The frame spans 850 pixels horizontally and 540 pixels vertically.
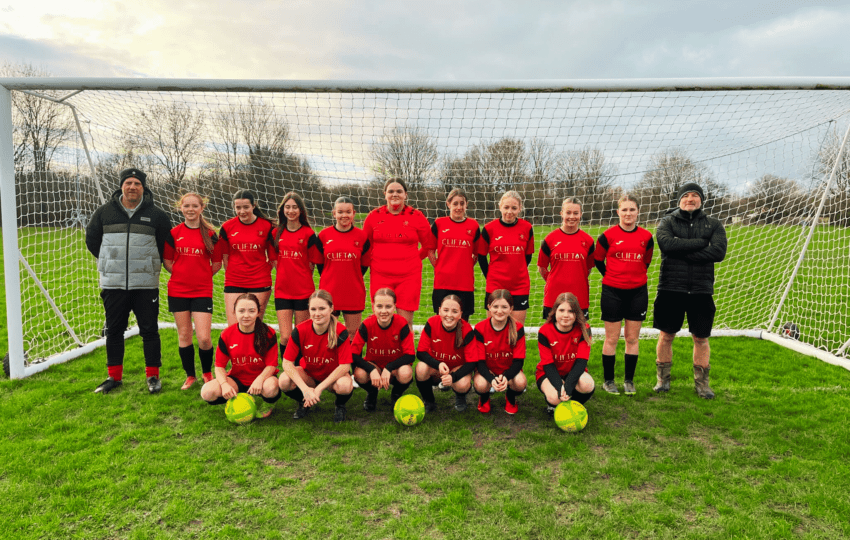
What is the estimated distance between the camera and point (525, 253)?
4.33m

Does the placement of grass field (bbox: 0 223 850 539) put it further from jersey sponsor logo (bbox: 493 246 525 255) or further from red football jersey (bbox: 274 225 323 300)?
jersey sponsor logo (bbox: 493 246 525 255)

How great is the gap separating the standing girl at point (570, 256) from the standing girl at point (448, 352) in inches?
35.7

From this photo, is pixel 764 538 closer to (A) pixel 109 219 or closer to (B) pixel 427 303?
(A) pixel 109 219

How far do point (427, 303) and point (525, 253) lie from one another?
4596mm

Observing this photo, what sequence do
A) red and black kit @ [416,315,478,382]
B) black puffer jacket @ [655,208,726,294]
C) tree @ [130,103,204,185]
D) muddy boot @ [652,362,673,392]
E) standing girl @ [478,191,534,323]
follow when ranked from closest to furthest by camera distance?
red and black kit @ [416,315,478,382] → black puffer jacket @ [655,208,726,294] → standing girl @ [478,191,534,323] → muddy boot @ [652,362,673,392] → tree @ [130,103,204,185]

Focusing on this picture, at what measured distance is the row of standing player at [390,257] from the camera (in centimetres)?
416

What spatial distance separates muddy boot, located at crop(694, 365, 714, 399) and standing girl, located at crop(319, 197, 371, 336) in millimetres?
3316

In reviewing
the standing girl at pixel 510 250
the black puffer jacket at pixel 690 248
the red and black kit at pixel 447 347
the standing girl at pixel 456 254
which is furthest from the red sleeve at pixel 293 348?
the black puffer jacket at pixel 690 248

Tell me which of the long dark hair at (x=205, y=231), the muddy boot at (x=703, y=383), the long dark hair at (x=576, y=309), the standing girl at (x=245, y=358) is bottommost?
the muddy boot at (x=703, y=383)

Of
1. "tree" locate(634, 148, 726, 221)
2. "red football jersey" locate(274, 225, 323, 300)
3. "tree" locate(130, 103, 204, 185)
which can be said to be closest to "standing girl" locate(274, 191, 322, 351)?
"red football jersey" locate(274, 225, 323, 300)

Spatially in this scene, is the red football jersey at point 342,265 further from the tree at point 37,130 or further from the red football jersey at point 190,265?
the tree at point 37,130

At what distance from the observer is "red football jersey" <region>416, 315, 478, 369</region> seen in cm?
384

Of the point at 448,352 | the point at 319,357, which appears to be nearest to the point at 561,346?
the point at 448,352

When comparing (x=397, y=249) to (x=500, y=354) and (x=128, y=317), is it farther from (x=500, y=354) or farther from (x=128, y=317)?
(x=128, y=317)
